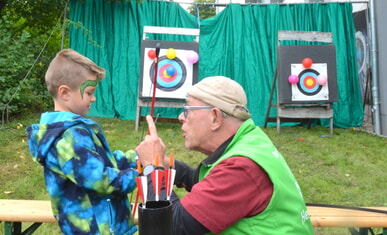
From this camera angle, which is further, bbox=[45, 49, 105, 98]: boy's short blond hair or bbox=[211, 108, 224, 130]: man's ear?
bbox=[45, 49, 105, 98]: boy's short blond hair

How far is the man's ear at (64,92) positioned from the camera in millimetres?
1567

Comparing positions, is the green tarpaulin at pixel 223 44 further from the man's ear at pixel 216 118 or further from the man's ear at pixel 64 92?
the man's ear at pixel 216 118

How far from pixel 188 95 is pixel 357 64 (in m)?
6.94

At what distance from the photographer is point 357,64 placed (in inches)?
298

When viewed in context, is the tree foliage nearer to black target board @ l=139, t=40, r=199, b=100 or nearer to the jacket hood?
black target board @ l=139, t=40, r=199, b=100

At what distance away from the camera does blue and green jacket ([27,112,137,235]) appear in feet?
4.59

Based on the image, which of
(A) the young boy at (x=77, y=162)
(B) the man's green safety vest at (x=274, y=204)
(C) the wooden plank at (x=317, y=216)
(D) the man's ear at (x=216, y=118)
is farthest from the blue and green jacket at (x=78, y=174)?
(C) the wooden plank at (x=317, y=216)

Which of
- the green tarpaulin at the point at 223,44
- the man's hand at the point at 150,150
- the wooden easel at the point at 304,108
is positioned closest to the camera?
the man's hand at the point at 150,150

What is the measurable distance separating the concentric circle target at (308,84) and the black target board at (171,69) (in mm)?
1779

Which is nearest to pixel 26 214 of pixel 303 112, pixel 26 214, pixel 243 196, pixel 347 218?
pixel 26 214

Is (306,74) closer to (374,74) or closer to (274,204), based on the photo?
(374,74)

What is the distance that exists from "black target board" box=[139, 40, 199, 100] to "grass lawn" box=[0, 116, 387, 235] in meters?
0.63

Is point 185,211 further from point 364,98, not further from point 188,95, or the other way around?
point 364,98

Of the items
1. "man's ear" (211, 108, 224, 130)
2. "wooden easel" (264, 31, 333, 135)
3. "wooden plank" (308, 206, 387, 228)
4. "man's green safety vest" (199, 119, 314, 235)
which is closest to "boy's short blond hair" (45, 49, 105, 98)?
"man's ear" (211, 108, 224, 130)
